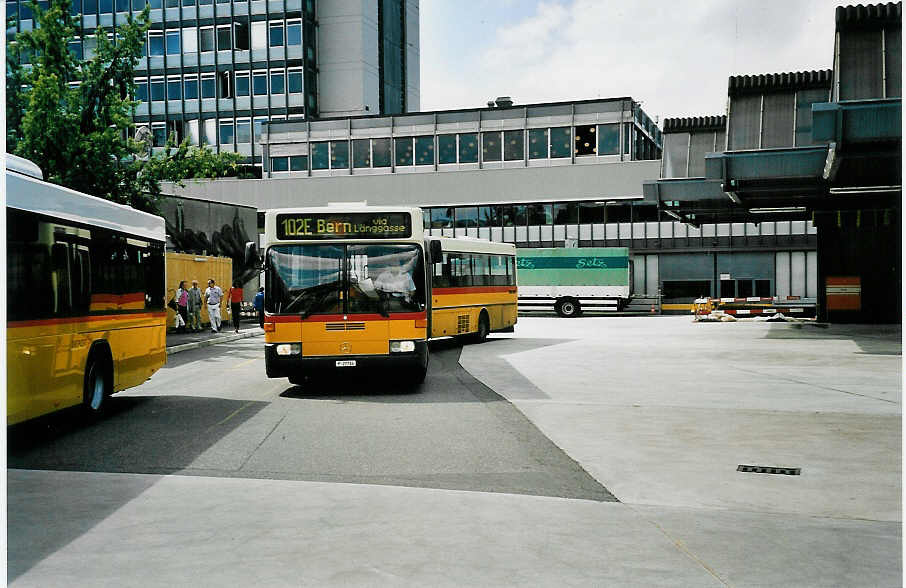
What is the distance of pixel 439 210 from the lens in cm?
6475

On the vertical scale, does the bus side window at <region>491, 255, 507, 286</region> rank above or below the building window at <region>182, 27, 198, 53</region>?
below

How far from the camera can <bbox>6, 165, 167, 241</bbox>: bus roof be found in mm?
10023

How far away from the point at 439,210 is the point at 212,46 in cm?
2448

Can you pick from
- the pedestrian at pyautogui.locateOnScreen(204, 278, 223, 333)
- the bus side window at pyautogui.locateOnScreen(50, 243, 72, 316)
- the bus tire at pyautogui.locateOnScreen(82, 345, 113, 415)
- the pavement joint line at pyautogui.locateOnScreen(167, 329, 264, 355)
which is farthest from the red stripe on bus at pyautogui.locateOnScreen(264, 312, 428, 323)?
the pedestrian at pyautogui.locateOnScreen(204, 278, 223, 333)

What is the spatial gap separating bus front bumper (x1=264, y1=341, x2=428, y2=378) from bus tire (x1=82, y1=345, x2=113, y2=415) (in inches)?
117

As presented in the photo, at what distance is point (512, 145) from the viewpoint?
65250mm

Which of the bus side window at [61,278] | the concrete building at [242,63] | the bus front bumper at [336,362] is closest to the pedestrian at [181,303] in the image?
the bus front bumper at [336,362]

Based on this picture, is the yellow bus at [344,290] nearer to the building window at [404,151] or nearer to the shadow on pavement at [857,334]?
the shadow on pavement at [857,334]

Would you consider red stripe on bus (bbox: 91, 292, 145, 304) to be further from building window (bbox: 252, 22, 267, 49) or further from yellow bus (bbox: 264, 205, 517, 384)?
building window (bbox: 252, 22, 267, 49)

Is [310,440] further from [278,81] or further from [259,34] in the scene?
[259,34]

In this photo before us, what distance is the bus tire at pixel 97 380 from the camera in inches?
469

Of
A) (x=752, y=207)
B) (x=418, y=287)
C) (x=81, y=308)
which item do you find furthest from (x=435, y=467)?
(x=752, y=207)

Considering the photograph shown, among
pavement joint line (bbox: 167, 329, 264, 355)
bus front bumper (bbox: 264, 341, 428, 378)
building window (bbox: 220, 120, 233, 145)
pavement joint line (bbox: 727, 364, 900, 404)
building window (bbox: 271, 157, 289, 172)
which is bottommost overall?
pavement joint line (bbox: 167, 329, 264, 355)

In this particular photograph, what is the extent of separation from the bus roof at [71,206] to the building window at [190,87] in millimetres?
64435
